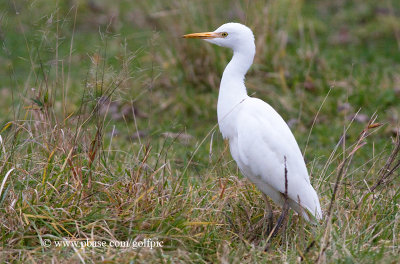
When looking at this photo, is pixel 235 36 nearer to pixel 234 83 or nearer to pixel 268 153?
pixel 234 83

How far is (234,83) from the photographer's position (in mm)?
3773

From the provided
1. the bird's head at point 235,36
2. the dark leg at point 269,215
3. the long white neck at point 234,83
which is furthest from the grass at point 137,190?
the bird's head at point 235,36

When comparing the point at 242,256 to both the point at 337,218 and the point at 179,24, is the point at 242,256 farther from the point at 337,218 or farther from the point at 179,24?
the point at 179,24

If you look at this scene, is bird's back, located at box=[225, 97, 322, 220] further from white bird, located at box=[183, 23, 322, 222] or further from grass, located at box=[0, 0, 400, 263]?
grass, located at box=[0, 0, 400, 263]

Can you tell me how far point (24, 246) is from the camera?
301 centimetres

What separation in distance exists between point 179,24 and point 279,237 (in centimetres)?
362

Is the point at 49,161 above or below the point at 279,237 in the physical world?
above

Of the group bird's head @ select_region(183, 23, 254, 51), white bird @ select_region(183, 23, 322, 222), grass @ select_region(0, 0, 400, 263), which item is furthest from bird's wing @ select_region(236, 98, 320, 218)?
bird's head @ select_region(183, 23, 254, 51)

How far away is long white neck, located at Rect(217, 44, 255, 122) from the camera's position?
3.75 metres

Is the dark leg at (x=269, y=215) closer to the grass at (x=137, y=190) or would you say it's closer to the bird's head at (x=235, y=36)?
the grass at (x=137, y=190)

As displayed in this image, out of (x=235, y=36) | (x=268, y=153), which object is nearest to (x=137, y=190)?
(x=268, y=153)

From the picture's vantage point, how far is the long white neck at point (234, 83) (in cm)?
375

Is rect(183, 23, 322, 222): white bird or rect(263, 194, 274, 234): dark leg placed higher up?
rect(183, 23, 322, 222): white bird

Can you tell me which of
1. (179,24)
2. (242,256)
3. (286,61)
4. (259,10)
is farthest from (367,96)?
(242,256)
